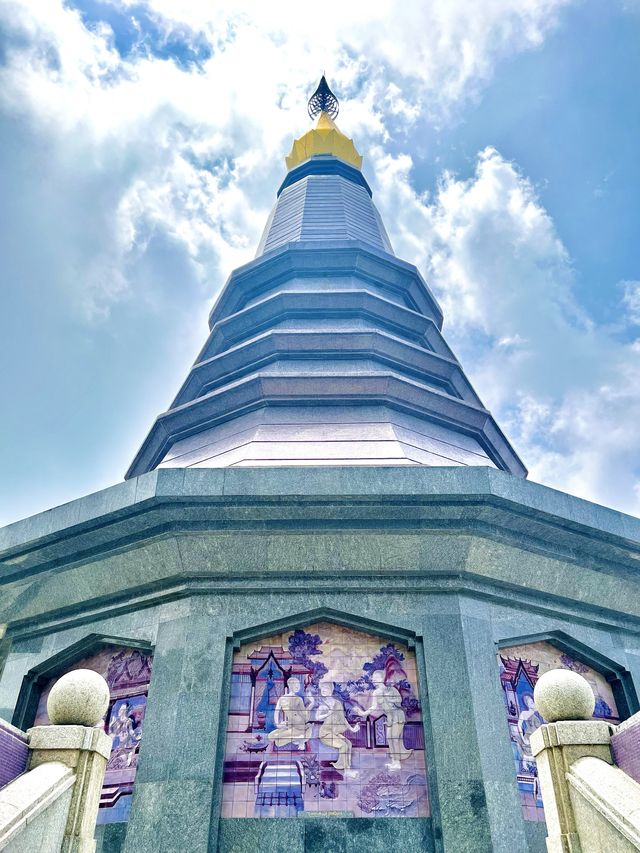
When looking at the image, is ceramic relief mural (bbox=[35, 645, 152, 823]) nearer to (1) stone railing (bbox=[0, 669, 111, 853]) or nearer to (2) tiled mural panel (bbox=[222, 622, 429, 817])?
(2) tiled mural panel (bbox=[222, 622, 429, 817])

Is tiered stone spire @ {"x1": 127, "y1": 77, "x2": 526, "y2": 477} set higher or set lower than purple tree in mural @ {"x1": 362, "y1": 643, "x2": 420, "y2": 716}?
higher

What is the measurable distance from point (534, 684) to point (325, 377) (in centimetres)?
678

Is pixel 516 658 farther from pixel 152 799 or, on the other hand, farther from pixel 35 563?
pixel 35 563

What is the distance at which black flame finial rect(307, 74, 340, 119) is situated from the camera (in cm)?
3083

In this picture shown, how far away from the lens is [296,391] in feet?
47.3

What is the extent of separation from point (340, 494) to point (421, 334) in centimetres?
890

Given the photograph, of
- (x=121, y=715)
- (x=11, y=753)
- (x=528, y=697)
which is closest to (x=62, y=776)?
(x=11, y=753)

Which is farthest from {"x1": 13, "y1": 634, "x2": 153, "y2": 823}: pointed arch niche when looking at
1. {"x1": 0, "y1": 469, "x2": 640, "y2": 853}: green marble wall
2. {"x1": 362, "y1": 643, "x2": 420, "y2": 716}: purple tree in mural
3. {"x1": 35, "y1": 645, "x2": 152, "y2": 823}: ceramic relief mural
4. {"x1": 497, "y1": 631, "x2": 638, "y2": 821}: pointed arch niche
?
{"x1": 497, "y1": 631, "x2": 638, "y2": 821}: pointed arch niche

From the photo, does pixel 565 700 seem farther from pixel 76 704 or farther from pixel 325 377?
pixel 325 377

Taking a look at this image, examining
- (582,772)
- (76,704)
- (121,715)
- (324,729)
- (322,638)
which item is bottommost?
(582,772)

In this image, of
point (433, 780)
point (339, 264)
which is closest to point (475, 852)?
point (433, 780)

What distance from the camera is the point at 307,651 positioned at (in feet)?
31.5

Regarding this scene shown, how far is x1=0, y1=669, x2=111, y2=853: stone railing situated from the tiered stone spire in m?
Result: 5.72

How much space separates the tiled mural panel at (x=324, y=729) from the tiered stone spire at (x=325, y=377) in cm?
329
